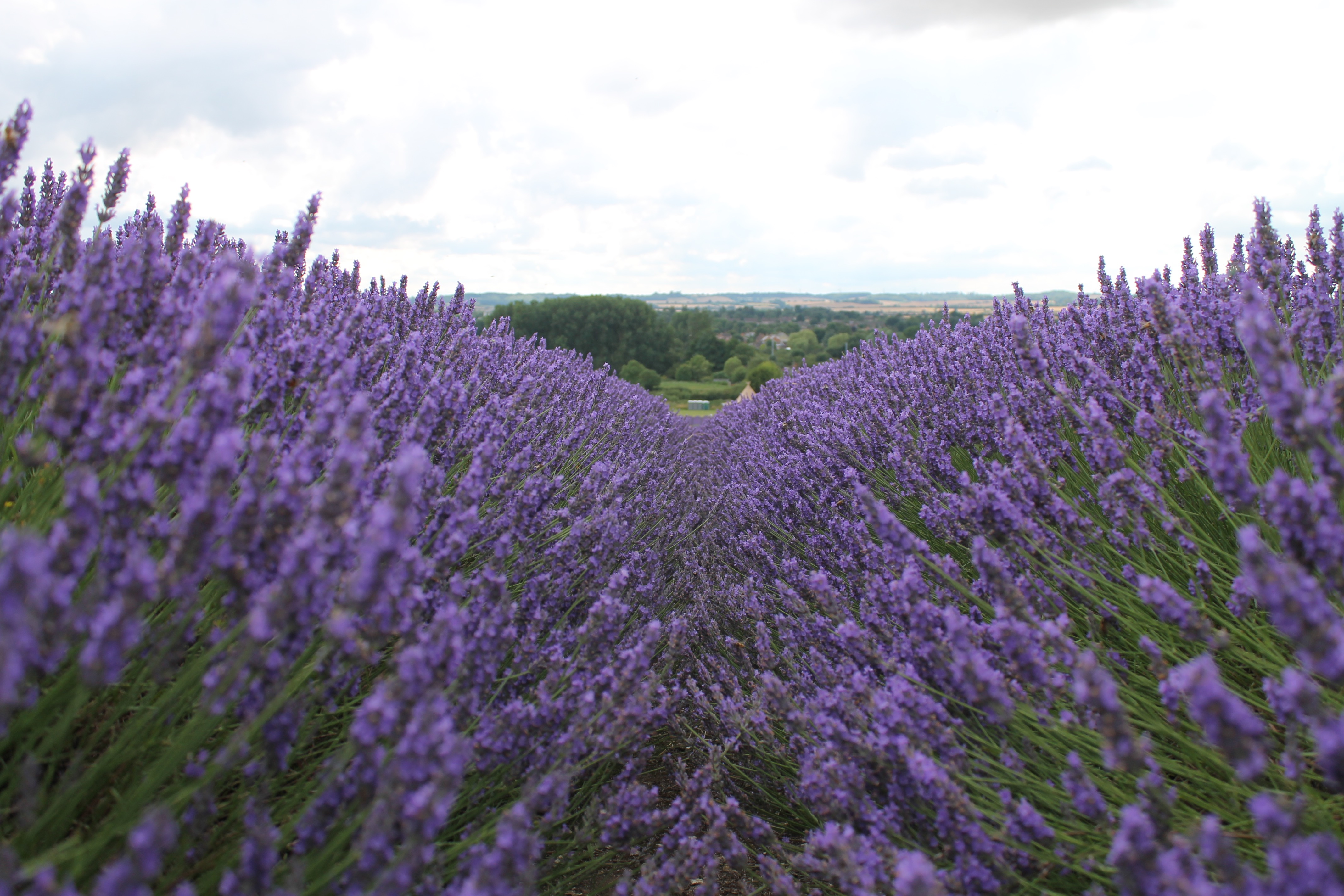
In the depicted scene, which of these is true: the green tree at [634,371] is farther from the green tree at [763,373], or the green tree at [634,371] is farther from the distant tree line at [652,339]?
the green tree at [763,373]

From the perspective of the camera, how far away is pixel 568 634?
2.05 meters

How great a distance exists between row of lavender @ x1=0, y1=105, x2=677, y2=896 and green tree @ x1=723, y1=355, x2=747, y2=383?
36492 millimetres

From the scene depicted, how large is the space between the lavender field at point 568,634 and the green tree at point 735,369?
36002 mm

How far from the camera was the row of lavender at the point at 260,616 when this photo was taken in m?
0.98

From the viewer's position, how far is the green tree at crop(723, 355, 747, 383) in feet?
130

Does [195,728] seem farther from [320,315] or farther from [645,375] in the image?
[645,375]

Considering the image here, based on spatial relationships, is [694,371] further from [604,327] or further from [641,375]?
[641,375]

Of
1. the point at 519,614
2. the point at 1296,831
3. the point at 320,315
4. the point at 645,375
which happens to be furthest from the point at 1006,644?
the point at 645,375

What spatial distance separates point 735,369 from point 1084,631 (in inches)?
1628

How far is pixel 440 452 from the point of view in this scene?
6.78 ft

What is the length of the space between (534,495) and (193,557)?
0.94 m

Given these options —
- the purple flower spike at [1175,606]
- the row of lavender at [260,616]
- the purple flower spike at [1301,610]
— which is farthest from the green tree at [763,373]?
the purple flower spike at [1301,610]

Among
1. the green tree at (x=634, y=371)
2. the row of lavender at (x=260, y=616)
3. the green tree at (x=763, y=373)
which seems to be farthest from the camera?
the green tree at (x=634, y=371)

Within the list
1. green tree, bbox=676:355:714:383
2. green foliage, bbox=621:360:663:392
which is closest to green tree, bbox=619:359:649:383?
green foliage, bbox=621:360:663:392
